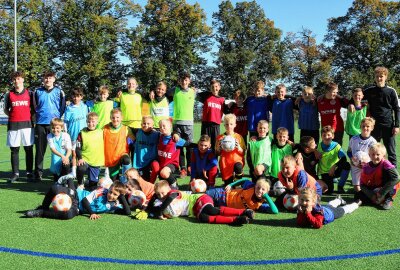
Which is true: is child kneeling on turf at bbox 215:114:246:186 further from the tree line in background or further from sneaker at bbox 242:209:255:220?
the tree line in background

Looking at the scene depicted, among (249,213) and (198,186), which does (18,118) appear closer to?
(198,186)

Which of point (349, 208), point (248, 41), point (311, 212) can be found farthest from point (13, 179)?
point (248, 41)

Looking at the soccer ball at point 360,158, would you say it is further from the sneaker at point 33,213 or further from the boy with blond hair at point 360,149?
the sneaker at point 33,213

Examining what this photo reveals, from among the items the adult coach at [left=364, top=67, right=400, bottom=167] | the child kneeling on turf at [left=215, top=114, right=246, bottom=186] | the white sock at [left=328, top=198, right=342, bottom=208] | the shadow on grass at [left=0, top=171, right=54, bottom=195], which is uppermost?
the adult coach at [left=364, top=67, right=400, bottom=167]

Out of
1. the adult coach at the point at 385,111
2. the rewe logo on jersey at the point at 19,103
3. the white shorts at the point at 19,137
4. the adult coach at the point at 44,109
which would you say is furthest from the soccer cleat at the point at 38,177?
the adult coach at the point at 385,111

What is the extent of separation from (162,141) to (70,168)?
5.09 ft

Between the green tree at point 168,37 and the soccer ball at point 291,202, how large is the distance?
36.7 meters

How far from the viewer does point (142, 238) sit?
15.9 feet

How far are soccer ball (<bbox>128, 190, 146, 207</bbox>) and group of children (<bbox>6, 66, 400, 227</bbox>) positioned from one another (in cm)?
10

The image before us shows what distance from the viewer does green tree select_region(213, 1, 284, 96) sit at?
45.8 meters

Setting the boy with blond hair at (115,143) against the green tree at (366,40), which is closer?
the boy with blond hair at (115,143)

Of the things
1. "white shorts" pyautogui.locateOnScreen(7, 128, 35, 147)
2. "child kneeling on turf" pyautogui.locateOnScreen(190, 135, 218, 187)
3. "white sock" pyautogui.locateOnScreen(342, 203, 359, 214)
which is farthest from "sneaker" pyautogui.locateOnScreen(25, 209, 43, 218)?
"white sock" pyautogui.locateOnScreen(342, 203, 359, 214)

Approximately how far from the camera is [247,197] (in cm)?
590

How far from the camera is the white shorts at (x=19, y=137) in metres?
8.27
